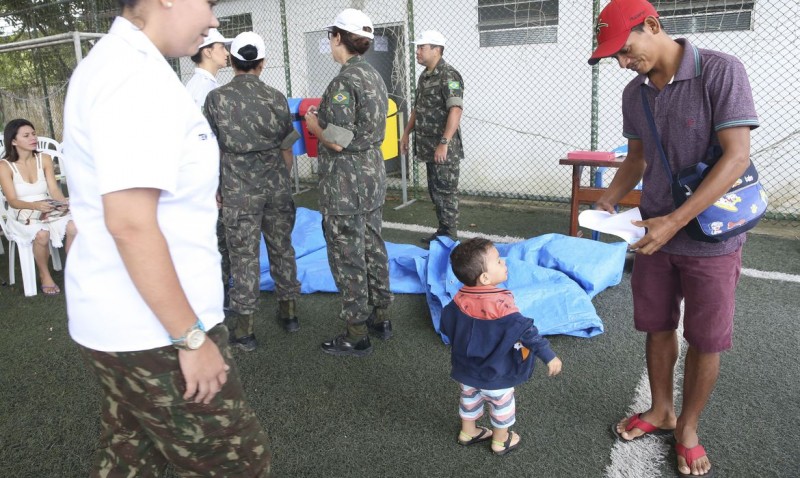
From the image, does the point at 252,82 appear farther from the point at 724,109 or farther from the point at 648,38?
the point at 724,109

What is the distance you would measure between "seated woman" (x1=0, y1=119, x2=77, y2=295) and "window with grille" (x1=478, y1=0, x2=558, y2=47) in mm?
4987

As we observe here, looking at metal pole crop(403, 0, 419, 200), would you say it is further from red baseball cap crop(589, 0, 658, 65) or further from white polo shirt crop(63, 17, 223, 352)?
white polo shirt crop(63, 17, 223, 352)

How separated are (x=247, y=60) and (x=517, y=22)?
439cm

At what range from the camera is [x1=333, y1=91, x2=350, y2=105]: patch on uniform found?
3096mm

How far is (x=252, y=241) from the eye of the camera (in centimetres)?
359

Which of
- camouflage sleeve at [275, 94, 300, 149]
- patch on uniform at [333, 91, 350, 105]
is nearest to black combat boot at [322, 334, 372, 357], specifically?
camouflage sleeve at [275, 94, 300, 149]

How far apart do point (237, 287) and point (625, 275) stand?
9.99 feet

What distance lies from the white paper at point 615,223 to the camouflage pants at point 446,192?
10.6 ft

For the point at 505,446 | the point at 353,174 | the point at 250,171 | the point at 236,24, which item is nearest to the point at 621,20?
the point at 353,174

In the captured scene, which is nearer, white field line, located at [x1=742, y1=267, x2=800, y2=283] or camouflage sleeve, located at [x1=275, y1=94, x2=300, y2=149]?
Answer: camouflage sleeve, located at [x1=275, y1=94, x2=300, y2=149]

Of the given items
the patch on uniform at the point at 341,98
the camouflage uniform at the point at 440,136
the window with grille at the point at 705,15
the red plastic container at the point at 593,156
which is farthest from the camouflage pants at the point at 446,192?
the window with grille at the point at 705,15

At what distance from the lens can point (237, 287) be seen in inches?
142

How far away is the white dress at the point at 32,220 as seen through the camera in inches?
189

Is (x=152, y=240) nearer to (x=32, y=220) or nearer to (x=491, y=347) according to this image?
(x=491, y=347)
